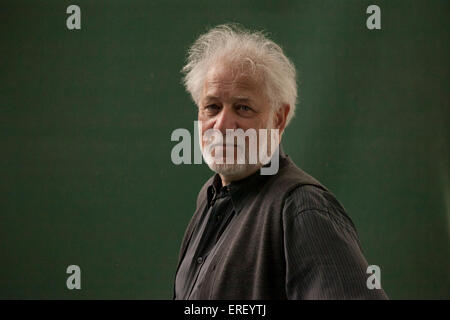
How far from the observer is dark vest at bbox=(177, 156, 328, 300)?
101 centimetres

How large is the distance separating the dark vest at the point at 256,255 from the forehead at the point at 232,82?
0.25 metres

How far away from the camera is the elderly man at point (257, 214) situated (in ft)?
3.07

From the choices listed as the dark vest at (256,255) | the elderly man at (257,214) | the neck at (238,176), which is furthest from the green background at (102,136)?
the dark vest at (256,255)

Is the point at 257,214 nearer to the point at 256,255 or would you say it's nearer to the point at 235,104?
the point at 256,255

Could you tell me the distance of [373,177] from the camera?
81.7 inches

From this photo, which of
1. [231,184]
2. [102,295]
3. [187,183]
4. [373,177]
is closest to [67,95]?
[187,183]

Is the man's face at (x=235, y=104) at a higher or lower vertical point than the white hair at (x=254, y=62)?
lower

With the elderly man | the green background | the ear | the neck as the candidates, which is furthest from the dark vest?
the green background

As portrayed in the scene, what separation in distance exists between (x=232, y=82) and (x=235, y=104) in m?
→ 0.06

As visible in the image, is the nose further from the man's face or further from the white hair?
the white hair

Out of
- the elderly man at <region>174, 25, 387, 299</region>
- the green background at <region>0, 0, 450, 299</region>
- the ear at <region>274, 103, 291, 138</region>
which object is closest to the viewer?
the elderly man at <region>174, 25, 387, 299</region>

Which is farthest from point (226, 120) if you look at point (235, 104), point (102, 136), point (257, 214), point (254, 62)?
point (102, 136)

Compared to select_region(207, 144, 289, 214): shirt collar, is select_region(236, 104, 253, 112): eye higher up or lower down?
higher up

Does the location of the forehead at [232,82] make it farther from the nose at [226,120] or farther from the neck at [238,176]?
the neck at [238,176]
